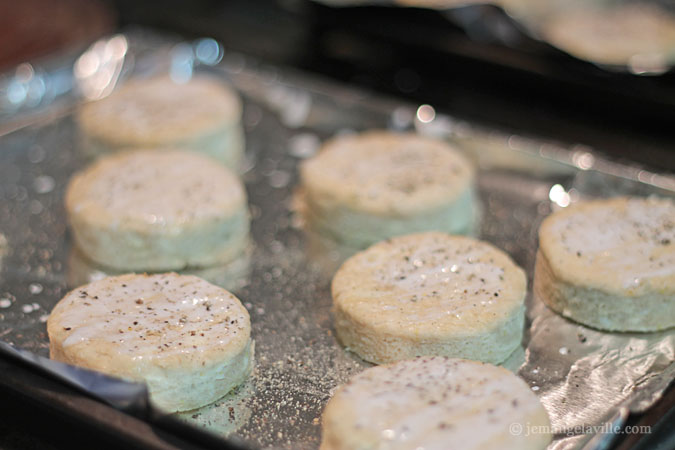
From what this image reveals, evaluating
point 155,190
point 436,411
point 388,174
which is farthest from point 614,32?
point 436,411

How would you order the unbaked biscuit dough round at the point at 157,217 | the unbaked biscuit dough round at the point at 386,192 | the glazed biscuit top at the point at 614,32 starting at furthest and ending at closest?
the glazed biscuit top at the point at 614,32
the unbaked biscuit dough round at the point at 386,192
the unbaked biscuit dough round at the point at 157,217

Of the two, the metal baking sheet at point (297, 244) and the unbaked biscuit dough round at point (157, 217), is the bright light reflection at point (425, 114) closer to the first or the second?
the metal baking sheet at point (297, 244)

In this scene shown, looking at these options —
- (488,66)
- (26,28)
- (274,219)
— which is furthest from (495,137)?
(26,28)

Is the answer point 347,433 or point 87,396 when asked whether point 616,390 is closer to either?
point 347,433

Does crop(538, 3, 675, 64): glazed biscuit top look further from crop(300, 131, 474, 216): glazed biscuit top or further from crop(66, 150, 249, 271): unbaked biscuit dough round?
crop(66, 150, 249, 271): unbaked biscuit dough round

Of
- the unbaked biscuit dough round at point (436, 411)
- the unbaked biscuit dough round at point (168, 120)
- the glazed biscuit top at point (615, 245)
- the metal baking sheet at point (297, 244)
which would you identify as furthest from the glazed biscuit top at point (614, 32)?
the unbaked biscuit dough round at point (436, 411)

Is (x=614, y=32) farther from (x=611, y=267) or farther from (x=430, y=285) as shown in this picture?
(x=430, y=285)
